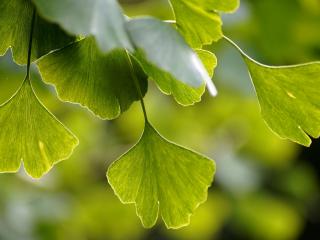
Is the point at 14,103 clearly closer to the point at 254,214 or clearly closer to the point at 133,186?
the point at 133,186

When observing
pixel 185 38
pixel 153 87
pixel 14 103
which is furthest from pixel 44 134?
pixel 153 87

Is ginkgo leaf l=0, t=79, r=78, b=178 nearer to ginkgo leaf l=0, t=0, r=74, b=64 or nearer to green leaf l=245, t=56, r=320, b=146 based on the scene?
ginkgo leaf l=0, t=0, r=74, b=64

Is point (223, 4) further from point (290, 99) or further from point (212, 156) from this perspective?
point (212, 156)

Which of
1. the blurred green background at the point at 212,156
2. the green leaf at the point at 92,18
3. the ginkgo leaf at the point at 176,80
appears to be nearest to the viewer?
the green leaf at the point at 92,18

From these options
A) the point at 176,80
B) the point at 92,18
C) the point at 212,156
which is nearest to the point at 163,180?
the point at 176,80

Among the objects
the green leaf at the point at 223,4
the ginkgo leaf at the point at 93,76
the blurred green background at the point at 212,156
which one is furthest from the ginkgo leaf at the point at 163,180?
A: the blurred green background at the point at 212,156

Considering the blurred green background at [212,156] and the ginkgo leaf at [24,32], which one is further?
the blurred green background at [212,156]

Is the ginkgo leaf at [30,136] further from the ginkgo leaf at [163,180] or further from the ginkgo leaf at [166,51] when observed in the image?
the ginkgo leaf at [166,51]
